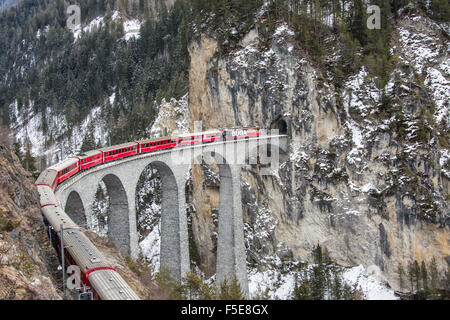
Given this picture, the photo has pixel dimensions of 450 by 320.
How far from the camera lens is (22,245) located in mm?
12664

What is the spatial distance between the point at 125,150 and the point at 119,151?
0.61 m

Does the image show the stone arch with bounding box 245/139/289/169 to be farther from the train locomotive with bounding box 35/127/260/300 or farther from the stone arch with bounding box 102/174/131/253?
the stone arch with bounding box 102/174/131/253

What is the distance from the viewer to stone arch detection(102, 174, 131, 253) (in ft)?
89.1

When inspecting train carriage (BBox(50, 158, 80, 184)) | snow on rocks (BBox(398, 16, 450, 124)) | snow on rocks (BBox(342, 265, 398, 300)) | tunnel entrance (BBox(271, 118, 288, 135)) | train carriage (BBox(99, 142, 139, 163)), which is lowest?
snow on rocks (BBox(342, 265, 398, 300))

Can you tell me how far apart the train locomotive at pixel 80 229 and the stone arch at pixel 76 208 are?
4.76ft

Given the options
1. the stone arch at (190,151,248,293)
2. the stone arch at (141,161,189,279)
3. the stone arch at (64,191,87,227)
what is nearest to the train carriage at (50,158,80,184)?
the stone arch at (64,191,87,227)

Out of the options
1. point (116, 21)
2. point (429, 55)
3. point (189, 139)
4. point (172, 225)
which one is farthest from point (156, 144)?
point (116, 21)

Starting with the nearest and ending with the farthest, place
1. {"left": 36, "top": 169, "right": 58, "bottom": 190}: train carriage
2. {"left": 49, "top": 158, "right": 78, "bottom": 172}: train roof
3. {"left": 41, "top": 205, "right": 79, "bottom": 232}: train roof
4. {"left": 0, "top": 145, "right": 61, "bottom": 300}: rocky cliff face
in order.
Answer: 1. {"left": 0, "top": 145, "right": 61, "bottom": 300}: rocky cliff face
2. {"left": 41, "top": 205, "right": 79, "bottom": 232}: train roof
3. {"left": 36, "top": 169, "right": 58, "bottom": 190}: train carriage
4. {"left": 49, "top": 158, "right": 78, "bottom": 172}: train roof

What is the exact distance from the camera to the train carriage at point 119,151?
26.6 m

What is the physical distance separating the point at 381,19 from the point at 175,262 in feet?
102

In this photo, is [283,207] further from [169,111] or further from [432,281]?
[169,111]

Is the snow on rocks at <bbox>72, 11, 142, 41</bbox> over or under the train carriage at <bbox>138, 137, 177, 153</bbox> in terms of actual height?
over

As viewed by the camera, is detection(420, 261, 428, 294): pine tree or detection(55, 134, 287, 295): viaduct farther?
detection(420, 261, 428, 294): pine tree

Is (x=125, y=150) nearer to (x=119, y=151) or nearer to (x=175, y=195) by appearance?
(x=119, y=151)
